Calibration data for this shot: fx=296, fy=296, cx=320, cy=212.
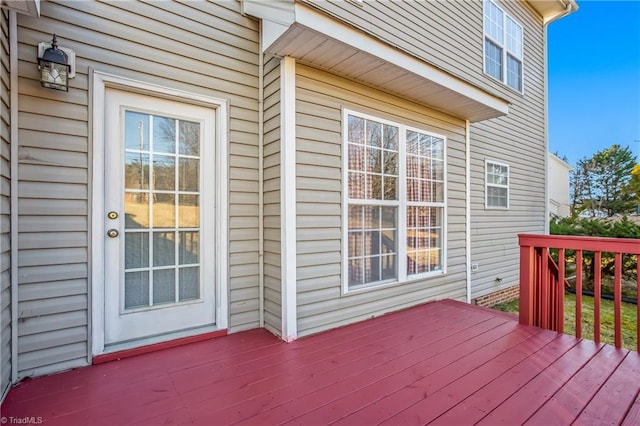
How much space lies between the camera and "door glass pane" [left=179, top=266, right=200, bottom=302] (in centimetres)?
250

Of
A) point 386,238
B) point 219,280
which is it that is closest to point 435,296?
point 386,238

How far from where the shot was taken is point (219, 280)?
2.60 metres

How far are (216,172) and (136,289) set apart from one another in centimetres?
113

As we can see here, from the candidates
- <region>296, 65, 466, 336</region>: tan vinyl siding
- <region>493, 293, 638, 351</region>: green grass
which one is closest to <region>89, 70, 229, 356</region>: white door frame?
<region>296, 65, 466, 336</region>: tan vinyl siding

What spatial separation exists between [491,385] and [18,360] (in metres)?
2.97

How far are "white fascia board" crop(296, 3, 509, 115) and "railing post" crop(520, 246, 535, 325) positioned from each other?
6.07 feet

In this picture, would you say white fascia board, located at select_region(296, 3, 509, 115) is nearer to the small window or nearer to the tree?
the small window

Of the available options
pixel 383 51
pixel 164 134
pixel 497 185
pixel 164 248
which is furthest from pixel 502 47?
pixel 164 248

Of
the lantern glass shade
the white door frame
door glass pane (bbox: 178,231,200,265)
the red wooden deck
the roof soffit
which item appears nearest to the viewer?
the red wooden deck

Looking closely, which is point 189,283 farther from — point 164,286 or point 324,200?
point 324,200

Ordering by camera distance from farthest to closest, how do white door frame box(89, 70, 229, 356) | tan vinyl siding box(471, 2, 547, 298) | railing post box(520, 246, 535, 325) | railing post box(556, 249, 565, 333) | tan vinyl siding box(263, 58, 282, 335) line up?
tan vinyl siding box(471, 2, 547, 298) → railing post box(520, 246, 535, 325) → railing post box(556, 249, 565, 333) → tan vinyl siding box(263, 58, 282, 335) → white door frame box(89, 70, 229, 356)

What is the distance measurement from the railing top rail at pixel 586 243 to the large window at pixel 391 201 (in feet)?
3.56

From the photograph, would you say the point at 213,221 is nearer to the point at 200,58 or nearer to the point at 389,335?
the point at 200,58

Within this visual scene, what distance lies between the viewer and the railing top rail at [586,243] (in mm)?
2287
